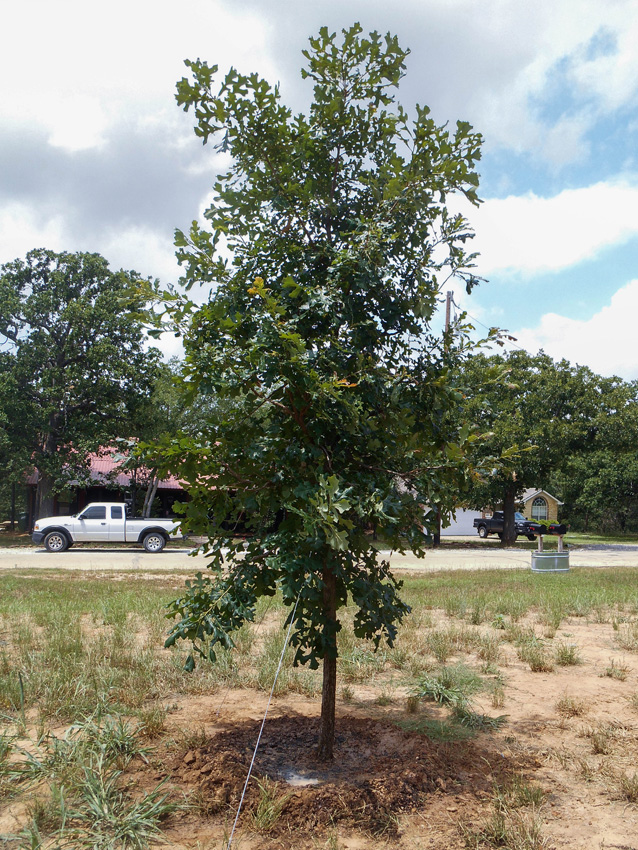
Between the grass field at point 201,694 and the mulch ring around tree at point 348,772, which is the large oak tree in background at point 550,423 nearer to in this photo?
the grass field at point 201,694

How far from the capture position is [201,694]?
5938 millimetres

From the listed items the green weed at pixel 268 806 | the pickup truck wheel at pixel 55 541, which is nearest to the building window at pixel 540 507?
the pickup truck wheel at pixel 55 541

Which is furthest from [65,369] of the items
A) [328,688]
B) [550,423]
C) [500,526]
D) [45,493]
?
[500,526]

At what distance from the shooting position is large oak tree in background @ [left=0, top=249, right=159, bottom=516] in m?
25.2

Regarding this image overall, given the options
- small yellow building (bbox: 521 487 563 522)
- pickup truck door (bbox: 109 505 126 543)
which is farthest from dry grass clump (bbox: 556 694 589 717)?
small yellow building (bbox: 521 487 563 522)

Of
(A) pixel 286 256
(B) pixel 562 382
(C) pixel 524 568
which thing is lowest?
(C) pixel 524 568

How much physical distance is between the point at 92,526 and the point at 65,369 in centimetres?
699

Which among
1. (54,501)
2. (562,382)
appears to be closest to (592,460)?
(562,382)

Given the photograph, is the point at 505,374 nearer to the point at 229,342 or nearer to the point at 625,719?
the point at 229,342

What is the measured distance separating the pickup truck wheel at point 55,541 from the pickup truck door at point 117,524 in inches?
60.8

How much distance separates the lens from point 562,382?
33.5m

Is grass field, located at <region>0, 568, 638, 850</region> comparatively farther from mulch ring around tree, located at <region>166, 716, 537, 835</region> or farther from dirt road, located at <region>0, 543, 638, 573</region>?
dirt road, located at <region>0, 543, 638, 573</region>

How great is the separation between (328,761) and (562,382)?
104 ft

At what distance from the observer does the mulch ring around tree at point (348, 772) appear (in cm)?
384
